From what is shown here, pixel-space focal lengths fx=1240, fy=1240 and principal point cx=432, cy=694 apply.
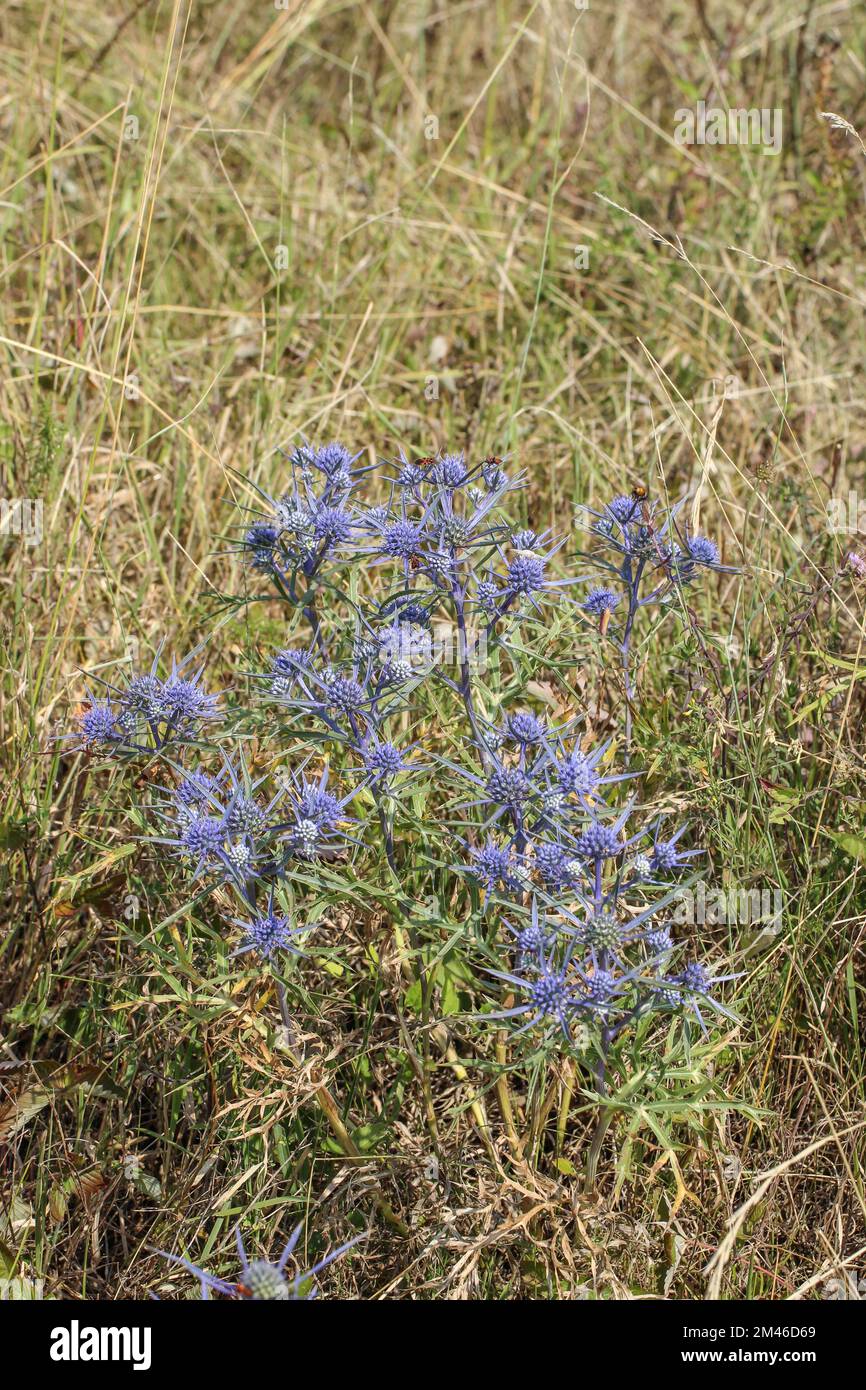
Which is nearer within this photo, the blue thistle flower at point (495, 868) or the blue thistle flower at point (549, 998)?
the blue thistle flower at point (549, 998)

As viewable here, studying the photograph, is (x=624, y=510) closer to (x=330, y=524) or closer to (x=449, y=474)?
(x=449, y=474)

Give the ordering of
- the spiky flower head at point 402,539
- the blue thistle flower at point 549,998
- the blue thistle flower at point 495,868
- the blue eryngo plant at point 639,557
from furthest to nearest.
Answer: the blue eryngo plant at point 639,557 → the spiky flower head at point 402,539 → the blue thistle flower at point 495,868 → the blue thistle flower at point 549,998

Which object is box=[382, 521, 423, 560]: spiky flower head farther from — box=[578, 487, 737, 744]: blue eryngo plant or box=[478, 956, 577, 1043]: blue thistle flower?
box=[478, 956, 577, 1043]: blue thistle flower

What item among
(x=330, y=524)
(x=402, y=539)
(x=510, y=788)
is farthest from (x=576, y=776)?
(x=330, y=524)

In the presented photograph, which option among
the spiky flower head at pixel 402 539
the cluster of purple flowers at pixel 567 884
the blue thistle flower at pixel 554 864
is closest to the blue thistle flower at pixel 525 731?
the cluster of purple flowers at pixel 567 884

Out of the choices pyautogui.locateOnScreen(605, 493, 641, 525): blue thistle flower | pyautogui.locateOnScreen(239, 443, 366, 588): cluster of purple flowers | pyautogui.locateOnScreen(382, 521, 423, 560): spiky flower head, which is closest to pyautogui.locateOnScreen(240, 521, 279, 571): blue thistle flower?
pyautogui.locateOnScreen(239, 443, 366, 588): cluster of purple flowers

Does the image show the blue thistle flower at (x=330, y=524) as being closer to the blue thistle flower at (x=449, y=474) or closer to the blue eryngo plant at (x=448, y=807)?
the blue eryngo plant at (x=448, y=807)

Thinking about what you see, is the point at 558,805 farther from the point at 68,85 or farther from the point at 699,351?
the point at 68,85
